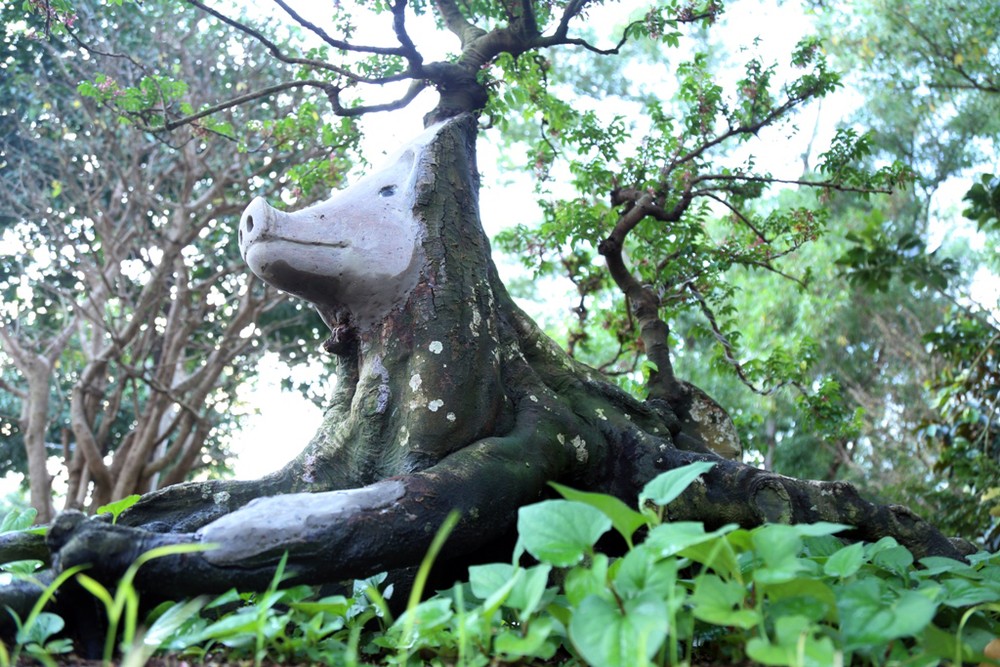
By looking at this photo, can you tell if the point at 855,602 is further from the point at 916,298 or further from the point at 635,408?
the point at 916,298

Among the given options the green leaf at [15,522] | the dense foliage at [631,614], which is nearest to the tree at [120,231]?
the green leaf at [15,522]

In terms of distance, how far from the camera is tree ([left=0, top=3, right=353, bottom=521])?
7.84m

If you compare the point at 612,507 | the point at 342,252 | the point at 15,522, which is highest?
the point at 342,252

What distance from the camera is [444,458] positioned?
7.91ft

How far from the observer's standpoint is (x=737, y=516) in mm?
2762

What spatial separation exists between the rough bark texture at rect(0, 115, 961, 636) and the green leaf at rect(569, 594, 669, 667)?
73 cm

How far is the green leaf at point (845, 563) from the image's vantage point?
1.71 meters

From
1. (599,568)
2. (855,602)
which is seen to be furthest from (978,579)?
(599,568)

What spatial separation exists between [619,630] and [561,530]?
0.24 metres

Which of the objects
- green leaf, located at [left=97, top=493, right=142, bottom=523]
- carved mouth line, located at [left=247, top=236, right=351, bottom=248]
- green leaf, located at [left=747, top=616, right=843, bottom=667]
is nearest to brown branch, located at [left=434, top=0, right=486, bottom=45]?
carved mouth line, located at [left=247, top=236, right=351, bottom=248]

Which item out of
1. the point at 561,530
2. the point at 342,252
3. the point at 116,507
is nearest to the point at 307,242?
the point at 342,252

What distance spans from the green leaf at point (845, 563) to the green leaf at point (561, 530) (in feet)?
1.63

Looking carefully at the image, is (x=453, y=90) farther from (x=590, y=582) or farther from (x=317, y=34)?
(x=590, y=582)

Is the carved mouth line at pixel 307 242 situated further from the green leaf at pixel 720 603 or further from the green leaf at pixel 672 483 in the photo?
the green leaf at pixel 720 603
